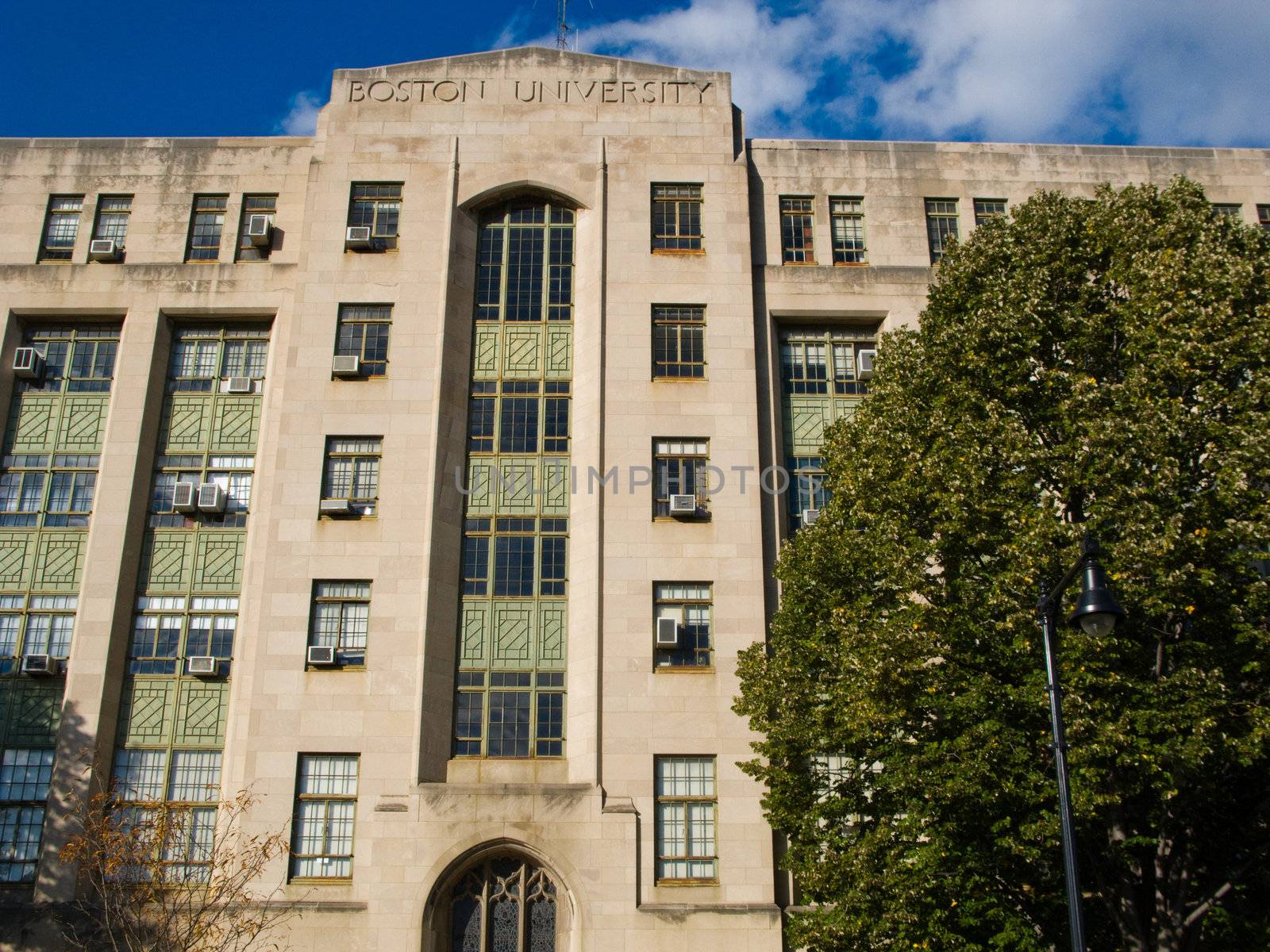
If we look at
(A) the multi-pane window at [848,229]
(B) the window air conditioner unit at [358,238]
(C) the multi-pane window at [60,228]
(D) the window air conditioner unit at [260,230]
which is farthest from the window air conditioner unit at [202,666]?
(A) the multi-pane window at [848,229]

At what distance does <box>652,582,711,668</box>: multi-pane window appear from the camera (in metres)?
29.7

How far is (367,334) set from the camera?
1282 inches

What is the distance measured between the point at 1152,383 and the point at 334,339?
805 inches

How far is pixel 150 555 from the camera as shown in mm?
31766

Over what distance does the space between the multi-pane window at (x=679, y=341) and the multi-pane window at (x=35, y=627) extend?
16.5 metres

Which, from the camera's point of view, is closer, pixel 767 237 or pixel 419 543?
pixel 419 543

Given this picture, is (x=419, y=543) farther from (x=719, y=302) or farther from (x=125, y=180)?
(x=125, y=180)

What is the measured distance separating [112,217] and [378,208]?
8.04 m

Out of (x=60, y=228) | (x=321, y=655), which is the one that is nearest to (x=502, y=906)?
(x=321, y=655)

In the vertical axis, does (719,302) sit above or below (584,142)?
below

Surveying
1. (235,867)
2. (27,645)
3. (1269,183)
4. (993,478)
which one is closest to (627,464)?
(993,478)

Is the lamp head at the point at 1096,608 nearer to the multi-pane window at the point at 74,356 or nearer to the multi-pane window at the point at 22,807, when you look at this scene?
the multi-pane window at the point at 22,807

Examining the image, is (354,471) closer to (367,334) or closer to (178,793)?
(367,334)

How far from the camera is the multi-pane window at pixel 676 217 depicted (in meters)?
33.8
